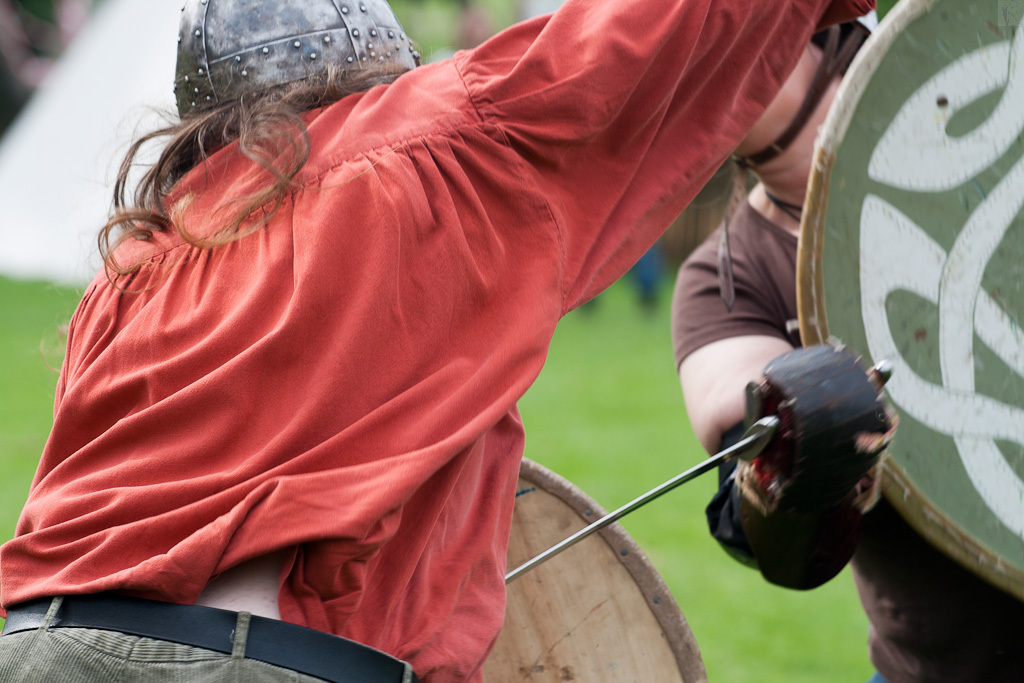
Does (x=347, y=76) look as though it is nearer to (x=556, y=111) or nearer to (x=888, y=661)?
(x=556, y=111)

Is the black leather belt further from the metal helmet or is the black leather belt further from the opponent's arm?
the opponent's arm

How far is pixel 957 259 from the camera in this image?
144 cm

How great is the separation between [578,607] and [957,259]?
Result: 2.45ft

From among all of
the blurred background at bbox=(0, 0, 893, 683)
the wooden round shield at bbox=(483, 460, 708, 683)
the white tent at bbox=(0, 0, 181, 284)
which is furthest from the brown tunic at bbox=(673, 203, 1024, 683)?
the white tent at bbox=(0, 0, 181, 284)

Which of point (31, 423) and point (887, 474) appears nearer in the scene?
point (887, 474)

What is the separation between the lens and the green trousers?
1013 millimetres

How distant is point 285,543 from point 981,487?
966mm

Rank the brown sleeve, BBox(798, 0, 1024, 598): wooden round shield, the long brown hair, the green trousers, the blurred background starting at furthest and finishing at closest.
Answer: the blurred background, the brown sleeve, BBox(798, 0, 1024, 598): wooden round shield, the long brown hair, the green trousers

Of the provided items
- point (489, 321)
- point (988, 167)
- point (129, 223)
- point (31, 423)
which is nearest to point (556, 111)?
point (489, 321)

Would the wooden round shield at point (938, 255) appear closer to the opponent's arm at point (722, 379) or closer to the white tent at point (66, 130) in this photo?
the opponent's arm at point (722, 379)

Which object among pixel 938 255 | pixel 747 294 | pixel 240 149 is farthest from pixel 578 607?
pixel 240 149

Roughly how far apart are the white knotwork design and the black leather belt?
0.80m

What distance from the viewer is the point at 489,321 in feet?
3.76

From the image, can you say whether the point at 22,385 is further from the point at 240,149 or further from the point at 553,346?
the point at 240,149
